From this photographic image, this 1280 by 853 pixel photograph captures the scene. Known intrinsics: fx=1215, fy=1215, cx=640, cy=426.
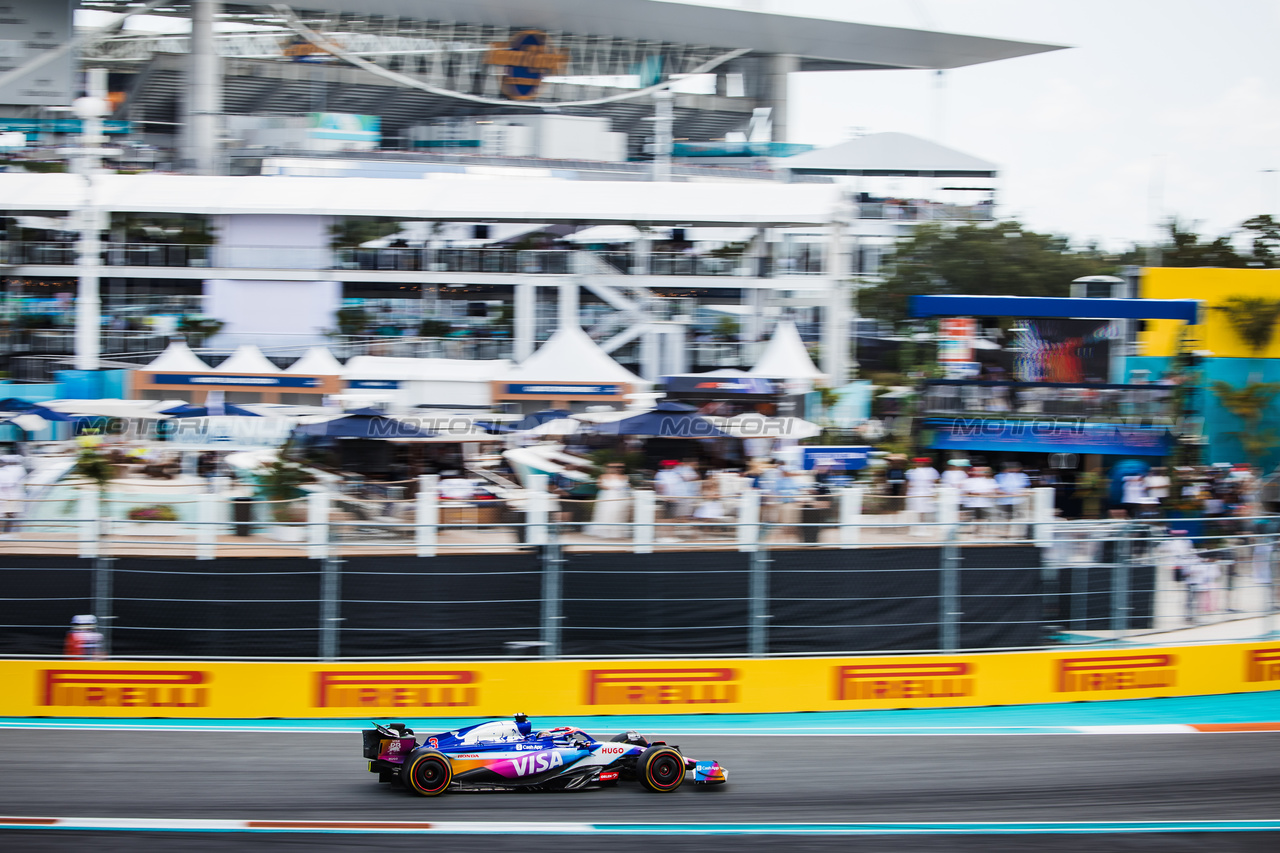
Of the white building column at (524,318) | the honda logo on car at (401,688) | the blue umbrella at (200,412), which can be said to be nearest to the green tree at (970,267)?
the white building column at (524,318)

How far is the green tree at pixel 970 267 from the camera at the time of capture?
4138 cm

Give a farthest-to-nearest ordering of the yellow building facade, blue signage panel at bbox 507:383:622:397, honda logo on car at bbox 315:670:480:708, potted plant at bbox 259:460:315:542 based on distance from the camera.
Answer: blue signage panel at bbox 507:383:622:397 < the yellow building facade < potted plant at bbox 259:460:315:542 < honda logo on car at bbox 315:670:480:708

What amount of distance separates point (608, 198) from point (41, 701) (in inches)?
939

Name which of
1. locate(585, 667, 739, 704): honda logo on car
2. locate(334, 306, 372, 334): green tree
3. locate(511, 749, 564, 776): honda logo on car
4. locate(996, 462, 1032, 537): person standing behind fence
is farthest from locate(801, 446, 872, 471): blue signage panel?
locate(334, 306, 372, 334): green tree

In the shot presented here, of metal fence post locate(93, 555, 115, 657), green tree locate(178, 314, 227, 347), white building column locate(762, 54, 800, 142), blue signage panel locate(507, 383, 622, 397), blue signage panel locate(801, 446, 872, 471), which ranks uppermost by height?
white building column locate(762, 54, 800, 142)

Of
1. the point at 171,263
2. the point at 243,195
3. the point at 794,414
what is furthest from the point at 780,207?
the point at 171,263

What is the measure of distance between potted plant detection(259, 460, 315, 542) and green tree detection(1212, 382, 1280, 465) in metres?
15.7

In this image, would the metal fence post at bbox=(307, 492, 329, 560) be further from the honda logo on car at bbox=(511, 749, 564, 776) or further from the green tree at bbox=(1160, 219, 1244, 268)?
the green tree at bbox=(1160, 219, 1244, 268)

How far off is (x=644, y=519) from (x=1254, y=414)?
1368cm

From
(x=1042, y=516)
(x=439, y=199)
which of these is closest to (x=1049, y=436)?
(x=1042, y=516)

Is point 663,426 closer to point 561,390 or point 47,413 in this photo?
point 561,390

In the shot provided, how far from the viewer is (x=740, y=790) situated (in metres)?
9.20

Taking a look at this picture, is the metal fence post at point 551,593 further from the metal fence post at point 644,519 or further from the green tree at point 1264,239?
the green tree at point 1264,239

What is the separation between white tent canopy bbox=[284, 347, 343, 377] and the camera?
24453 millimetres
